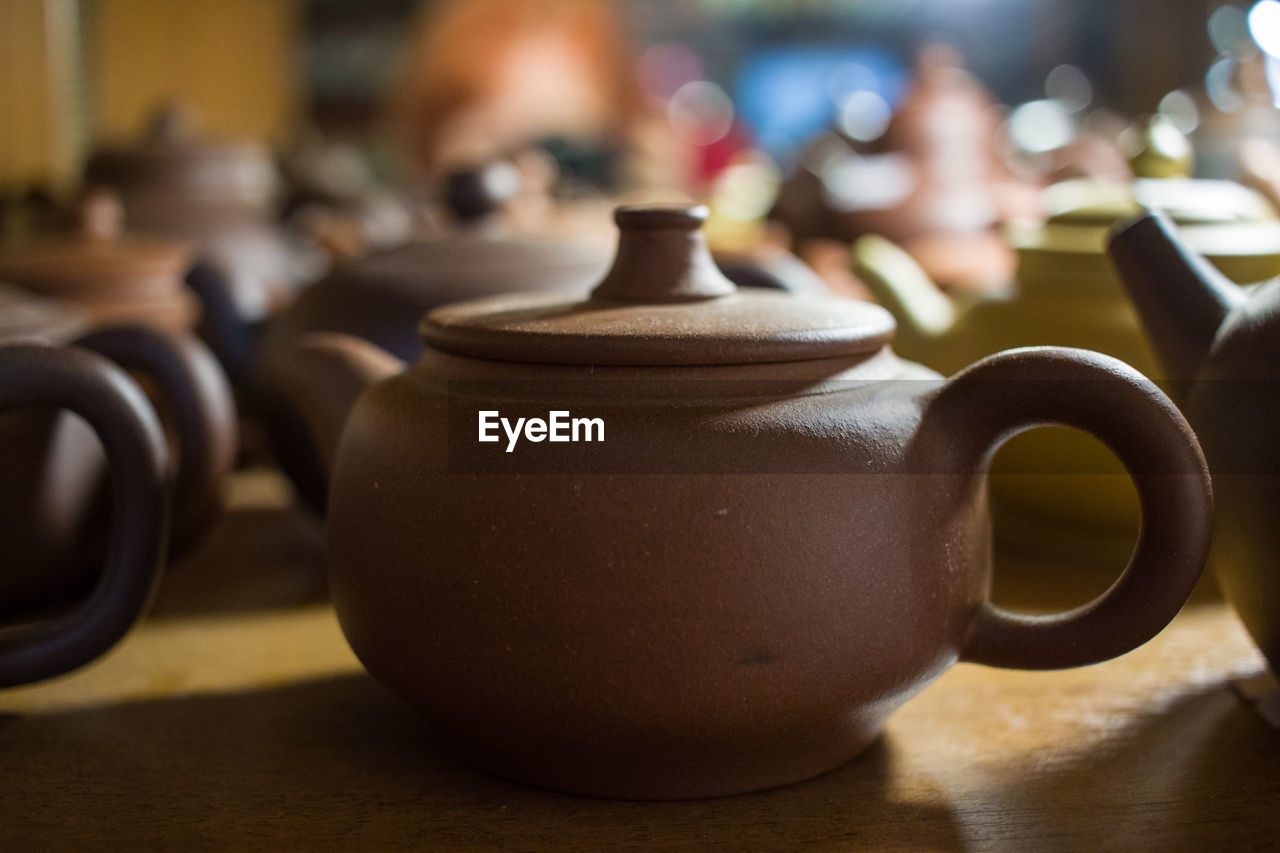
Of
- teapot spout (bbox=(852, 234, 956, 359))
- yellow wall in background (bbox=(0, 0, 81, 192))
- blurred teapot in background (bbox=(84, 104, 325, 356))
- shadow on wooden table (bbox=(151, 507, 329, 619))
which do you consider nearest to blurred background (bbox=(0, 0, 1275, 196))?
yellow wall in background (bbox=(0, 0, 81, 192))

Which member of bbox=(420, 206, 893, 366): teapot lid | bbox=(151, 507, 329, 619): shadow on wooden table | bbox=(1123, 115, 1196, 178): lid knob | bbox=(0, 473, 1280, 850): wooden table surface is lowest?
bbox=(151, 507, 329, 619): shadow on wooden table

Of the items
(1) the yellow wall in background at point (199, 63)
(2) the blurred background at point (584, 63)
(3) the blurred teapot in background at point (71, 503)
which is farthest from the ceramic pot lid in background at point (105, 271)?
(1) the yellow wall in background at point (199, 63)

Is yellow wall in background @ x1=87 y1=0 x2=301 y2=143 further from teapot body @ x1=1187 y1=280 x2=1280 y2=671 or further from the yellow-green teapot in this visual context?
teapot body @ x1=1187 y1=280 x2=1280 y2=671

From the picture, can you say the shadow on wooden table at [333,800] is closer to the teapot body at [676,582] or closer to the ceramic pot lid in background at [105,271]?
the teapot body at [676,582]

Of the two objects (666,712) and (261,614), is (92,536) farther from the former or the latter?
(666,712)

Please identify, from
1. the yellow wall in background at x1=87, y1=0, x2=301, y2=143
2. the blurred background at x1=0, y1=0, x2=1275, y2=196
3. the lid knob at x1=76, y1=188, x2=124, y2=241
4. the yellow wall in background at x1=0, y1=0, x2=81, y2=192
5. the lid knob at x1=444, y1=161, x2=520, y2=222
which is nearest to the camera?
the lid knob at x1=444, y1=161, x2=520, y2=222

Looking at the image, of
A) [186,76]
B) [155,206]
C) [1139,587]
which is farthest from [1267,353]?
[186,76]
